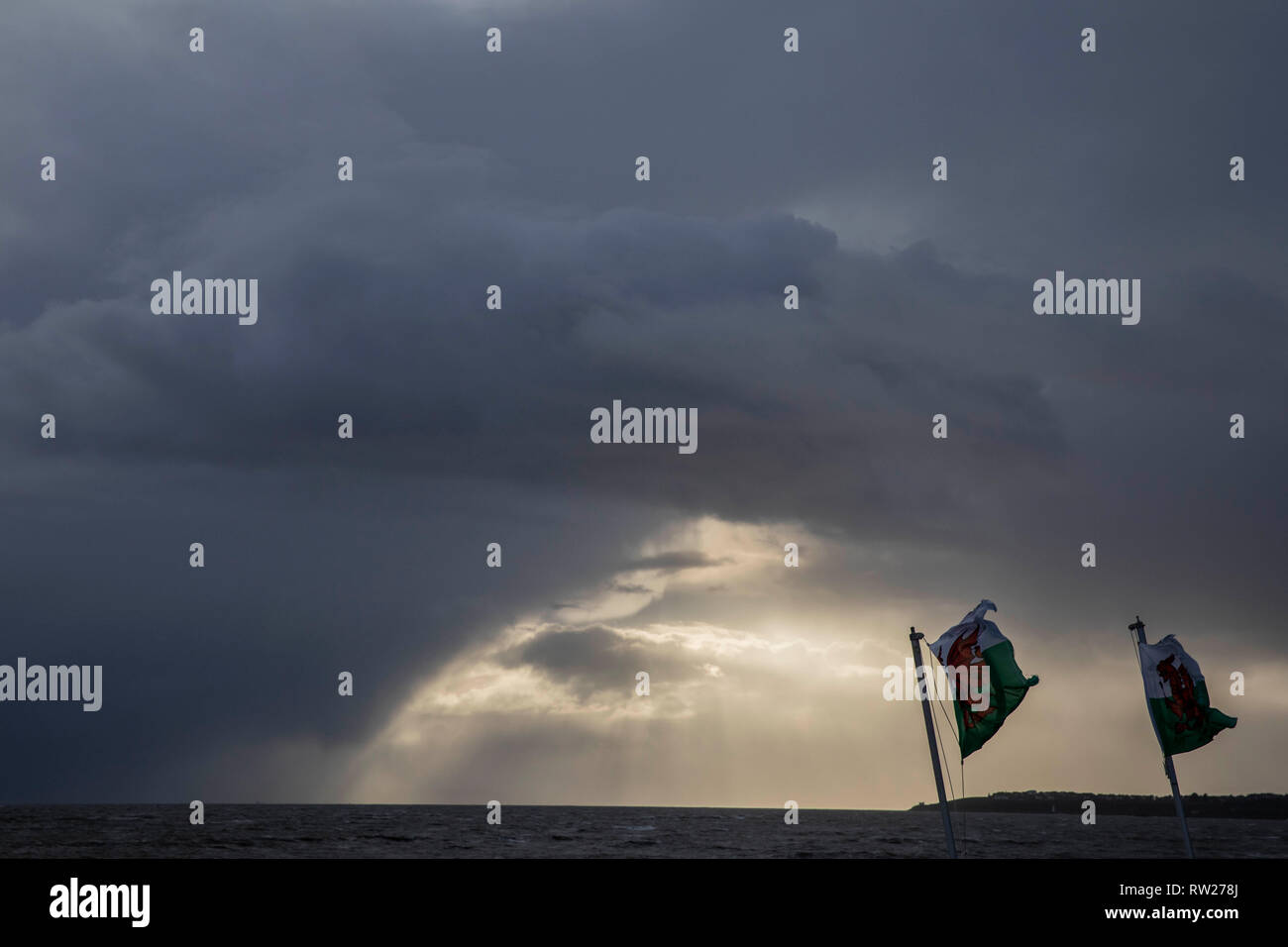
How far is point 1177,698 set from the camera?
78.0 feet

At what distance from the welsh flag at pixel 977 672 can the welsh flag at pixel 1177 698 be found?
581cm

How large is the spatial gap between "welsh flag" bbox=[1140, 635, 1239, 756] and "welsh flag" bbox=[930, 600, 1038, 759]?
229 inches

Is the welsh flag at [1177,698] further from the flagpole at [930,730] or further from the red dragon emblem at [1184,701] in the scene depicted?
the flagpole at [930,730]

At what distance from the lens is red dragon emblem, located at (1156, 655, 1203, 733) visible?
23.8 m

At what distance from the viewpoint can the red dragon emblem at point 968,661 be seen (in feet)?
64.8

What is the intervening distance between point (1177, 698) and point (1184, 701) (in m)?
0.17

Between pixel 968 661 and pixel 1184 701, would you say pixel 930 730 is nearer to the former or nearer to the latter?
pixel 968 661

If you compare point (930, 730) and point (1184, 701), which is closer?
point (930, 730)

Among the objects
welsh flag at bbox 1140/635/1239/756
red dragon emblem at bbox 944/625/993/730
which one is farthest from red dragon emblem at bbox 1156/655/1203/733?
red dragon emblem at bbox 944/625/993/730

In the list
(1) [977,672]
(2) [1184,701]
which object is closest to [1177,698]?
(2) [1184,701]

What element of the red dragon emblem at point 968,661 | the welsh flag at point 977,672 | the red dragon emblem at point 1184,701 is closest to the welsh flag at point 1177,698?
the red dragon emblem at point 1184,701
